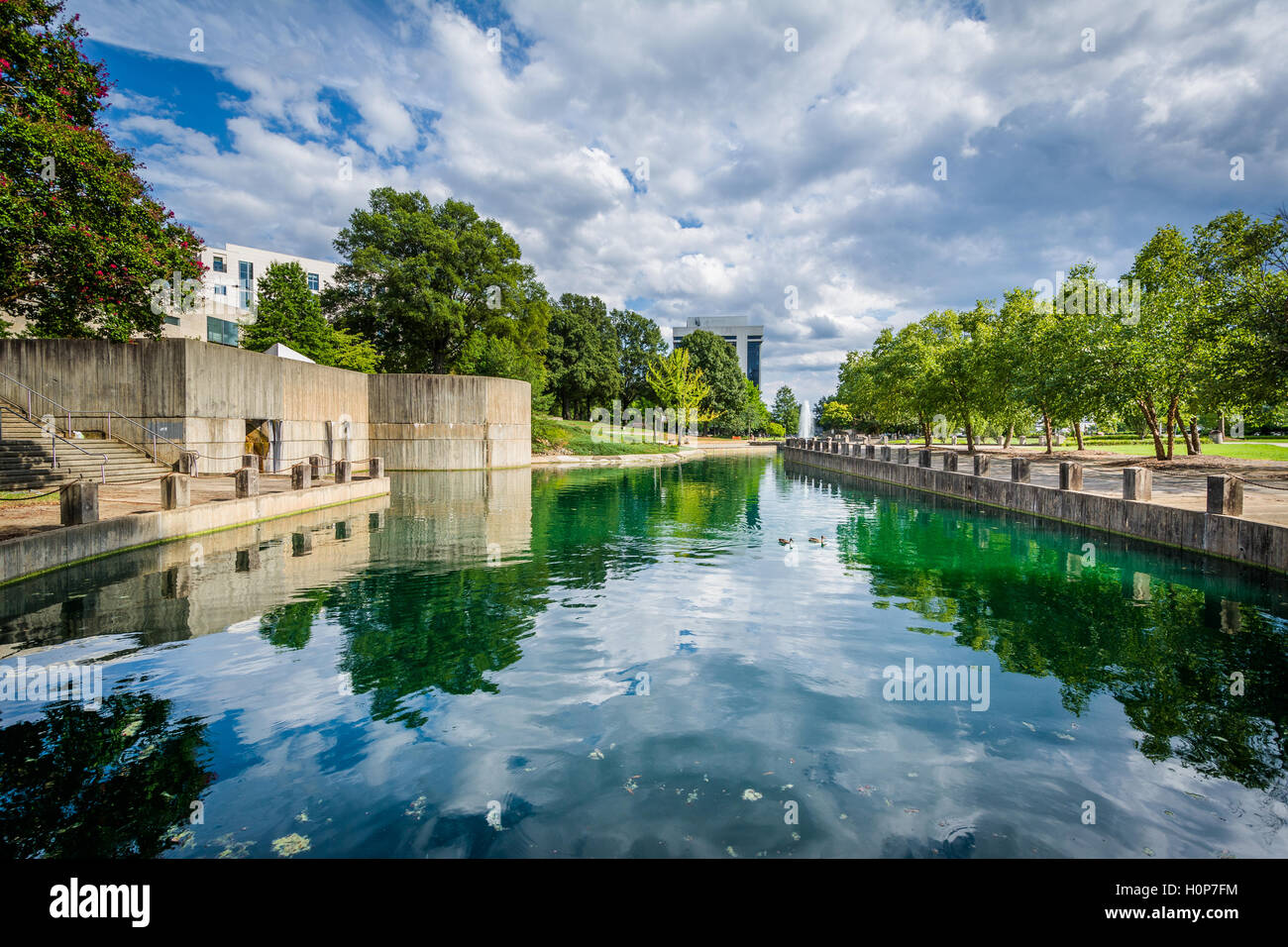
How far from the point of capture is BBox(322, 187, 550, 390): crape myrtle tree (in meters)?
46.7

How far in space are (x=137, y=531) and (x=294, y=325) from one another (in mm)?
31662

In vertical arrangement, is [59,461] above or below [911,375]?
below

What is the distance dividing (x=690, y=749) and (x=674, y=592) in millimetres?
5660

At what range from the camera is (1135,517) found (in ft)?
51.6

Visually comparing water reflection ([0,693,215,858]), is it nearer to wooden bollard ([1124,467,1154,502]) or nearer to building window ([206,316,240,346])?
wooden bollard ([1124,467,1154,502])

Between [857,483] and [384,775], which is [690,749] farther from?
[857,483]

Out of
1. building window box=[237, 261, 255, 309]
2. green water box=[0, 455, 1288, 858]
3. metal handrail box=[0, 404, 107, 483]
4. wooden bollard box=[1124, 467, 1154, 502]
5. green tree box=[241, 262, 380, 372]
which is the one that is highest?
building window box=[237, 261, 255, 309]

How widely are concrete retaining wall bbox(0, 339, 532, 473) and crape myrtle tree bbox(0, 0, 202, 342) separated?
4.92 feet

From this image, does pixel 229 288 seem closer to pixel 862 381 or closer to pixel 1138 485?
pixel 862 381

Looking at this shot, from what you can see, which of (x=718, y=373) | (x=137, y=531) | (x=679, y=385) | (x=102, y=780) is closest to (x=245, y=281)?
(x=679, y=385)

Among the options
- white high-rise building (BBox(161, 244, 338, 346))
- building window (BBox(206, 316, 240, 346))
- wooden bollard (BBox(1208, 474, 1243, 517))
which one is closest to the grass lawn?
white high-rise building (BBox(161, 244, 338, 346))

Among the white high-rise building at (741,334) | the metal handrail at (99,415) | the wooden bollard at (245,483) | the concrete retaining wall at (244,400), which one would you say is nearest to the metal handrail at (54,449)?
the metal handrail at (99,415)

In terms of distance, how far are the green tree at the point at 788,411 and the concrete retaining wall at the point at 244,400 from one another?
90.8 metres

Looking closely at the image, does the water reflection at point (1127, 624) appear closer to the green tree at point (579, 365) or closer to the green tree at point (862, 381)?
the green tree at point (862, 381)
